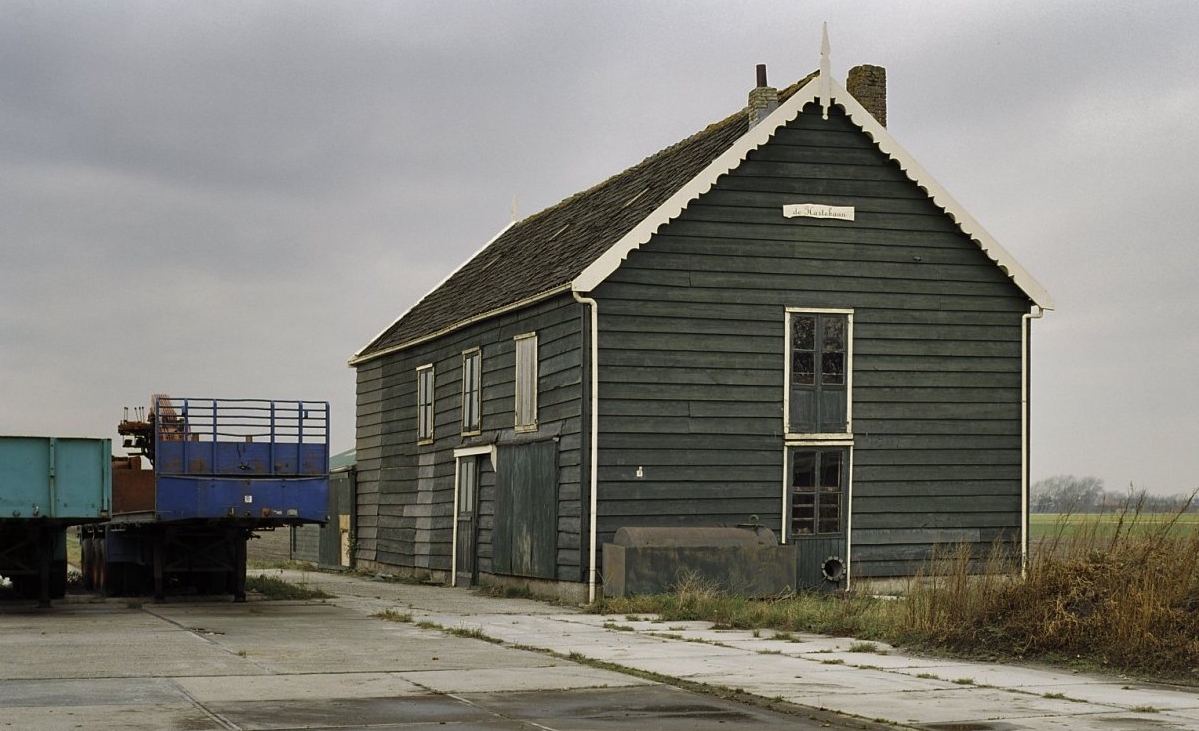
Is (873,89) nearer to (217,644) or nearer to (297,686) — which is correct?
(217,644)

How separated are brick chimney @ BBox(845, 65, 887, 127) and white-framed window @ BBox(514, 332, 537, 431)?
737 centimetres

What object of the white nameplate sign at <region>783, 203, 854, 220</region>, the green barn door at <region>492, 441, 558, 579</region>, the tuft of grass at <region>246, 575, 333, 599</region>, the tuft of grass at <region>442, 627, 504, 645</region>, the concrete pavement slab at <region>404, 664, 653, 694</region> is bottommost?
the tuft of grass at <region>246, 575, 333, 599</region>

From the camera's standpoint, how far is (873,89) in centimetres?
2716

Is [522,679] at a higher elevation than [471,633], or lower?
higher

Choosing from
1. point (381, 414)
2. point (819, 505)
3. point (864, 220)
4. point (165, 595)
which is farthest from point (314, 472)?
point (381, 414)

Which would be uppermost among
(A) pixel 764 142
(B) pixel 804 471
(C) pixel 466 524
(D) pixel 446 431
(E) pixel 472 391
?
(A) pixel 764 142

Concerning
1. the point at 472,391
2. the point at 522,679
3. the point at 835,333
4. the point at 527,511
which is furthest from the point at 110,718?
the point at 472,391

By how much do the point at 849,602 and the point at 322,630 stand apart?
20.7 ft

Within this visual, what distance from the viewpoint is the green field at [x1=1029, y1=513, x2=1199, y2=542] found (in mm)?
14695

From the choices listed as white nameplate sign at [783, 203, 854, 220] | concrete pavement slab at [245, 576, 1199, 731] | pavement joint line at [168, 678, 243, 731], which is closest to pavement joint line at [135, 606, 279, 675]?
pavement joint line at [168, 678, 243, 731]

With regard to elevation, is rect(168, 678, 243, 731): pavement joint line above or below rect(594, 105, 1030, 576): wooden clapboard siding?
below

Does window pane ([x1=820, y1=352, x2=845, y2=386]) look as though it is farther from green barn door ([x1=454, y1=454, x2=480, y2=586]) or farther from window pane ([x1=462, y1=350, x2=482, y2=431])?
green barn door ([x1=454, y1=454, x2=480, y2=586])

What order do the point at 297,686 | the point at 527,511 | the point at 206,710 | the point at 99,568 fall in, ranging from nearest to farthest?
the point at 206,710
the point at 297,686
the point at 527,511
the point at 99,568

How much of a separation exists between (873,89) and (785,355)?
5.91m
